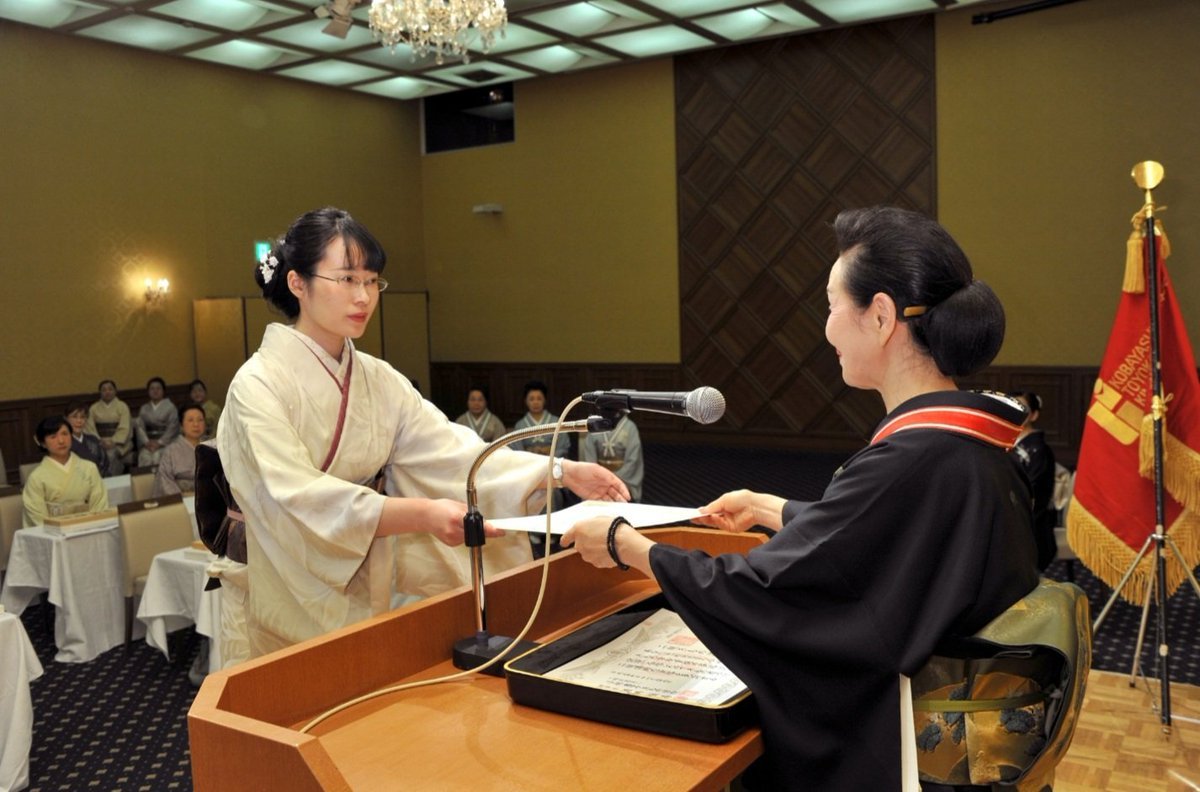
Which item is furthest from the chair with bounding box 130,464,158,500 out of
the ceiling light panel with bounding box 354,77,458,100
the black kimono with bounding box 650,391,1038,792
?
the ceiling light panel with bounding box 354,77,458,100

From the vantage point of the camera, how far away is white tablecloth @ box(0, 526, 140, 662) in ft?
17.4

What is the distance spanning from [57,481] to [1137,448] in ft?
18.9

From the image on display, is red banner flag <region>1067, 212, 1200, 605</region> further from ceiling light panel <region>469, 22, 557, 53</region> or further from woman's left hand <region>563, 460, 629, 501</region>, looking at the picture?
ceiling light panel <region>469, 22, 557, 53</region>

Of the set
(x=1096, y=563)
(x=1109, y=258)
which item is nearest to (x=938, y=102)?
(x=1109, y=258)

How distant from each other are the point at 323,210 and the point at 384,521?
759 millimetres

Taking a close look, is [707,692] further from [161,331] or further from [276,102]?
[276,102]

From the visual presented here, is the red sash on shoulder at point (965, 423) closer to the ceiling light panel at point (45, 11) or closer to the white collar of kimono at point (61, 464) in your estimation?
the white collar of kimono at point (61, 464)

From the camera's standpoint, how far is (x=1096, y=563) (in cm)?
446

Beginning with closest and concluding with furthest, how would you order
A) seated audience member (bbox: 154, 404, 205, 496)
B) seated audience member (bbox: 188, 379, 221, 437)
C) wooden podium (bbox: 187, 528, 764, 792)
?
1. wooden podium (bbox: 187, 528, 764, 792)
2. seated audience member (bbox: 154, 404, 205, 496)
3. seated audience member (bbox: 188, 379, 221, 437)

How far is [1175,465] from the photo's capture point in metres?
4.27

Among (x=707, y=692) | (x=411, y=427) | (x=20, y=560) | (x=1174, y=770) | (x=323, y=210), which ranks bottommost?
(x=1174, y=770)

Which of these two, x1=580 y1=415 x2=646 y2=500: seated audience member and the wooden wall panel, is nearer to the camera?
x1=580 y1=415 x2=646 y2=500: seated audience member

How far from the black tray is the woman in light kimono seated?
0.37m

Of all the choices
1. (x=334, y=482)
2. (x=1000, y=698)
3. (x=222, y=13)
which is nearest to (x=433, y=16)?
(x=222, y=13)
